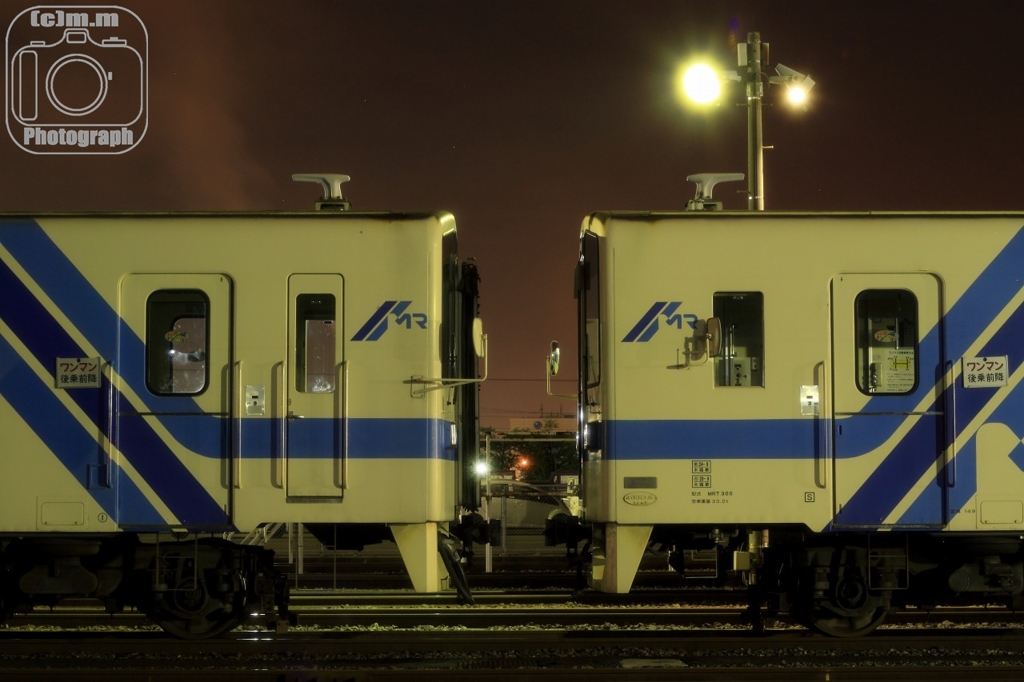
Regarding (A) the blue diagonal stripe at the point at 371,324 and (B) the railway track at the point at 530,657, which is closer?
(B) the railway track at the point at 530,657

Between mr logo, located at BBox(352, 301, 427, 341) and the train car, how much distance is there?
1cm

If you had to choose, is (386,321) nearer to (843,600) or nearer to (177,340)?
(177,340)

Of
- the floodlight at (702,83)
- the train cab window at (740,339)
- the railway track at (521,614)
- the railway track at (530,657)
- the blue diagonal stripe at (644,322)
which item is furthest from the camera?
the floodlight at (702,83)

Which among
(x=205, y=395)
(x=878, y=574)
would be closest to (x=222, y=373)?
(x=205, y=395)

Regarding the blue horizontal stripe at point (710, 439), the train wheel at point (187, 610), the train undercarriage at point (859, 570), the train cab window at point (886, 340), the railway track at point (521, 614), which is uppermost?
the train cab window at point (886, 340)

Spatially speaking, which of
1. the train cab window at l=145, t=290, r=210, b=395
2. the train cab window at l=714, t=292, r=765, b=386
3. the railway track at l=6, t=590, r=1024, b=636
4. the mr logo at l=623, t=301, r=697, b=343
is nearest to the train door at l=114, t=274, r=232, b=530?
the train cab window at l=145, t=290, r=210, b=395

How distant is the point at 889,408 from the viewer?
877 centimetres

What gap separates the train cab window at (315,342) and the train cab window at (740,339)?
3.15 m

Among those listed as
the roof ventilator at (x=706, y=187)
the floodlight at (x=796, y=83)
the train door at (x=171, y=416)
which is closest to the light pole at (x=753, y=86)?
the floodlight at (x=796, y=83)

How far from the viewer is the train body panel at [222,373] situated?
28.4ft

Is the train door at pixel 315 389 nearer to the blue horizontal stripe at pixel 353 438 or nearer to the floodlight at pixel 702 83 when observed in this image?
the blue horizontal stripe at pixel 353 438

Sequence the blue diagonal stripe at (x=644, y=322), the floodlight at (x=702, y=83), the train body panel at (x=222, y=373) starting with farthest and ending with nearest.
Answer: the floodlight at (x=702, y=83) → the blue diagonal stripe at (x=644, y=322) → the train body panel at (x=222, y=373)

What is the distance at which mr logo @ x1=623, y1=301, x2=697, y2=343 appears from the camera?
880 centimetres

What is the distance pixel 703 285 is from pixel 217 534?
454 cm
